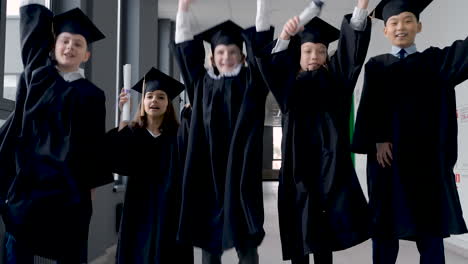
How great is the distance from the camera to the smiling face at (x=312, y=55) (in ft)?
7.97

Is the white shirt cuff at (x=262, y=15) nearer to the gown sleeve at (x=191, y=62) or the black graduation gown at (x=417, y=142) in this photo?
the gown sleeve at (x=191, y=62)

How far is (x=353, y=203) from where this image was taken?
2281 mm

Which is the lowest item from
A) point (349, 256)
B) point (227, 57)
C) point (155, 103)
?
point (349, 256)

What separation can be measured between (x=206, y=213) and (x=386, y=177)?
3.23 feet

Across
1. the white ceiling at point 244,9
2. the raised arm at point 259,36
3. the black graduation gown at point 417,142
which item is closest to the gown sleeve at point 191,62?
the raised arm at point 259,36

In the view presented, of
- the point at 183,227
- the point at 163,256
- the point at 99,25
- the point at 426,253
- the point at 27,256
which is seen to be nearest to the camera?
the point at 27,256

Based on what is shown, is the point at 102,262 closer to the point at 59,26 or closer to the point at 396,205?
the point at 59,26

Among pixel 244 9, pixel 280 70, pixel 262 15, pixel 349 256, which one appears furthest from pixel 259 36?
pixel 244 9

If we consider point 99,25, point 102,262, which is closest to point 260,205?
point 102,262

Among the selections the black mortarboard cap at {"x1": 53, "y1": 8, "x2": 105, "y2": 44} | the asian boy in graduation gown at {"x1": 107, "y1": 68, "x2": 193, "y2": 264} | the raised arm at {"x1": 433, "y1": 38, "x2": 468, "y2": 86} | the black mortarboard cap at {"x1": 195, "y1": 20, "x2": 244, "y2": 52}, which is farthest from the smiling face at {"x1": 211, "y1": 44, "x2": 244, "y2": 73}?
the raised arm at {"x1": 433, "y1": 38, "x2": 468, "y2": 86}

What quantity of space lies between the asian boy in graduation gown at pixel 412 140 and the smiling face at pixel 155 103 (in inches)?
49.6

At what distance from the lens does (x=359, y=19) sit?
225 centimetres

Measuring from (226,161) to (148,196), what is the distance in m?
0.61

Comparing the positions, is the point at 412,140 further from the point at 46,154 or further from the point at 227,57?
the point at 46,154
